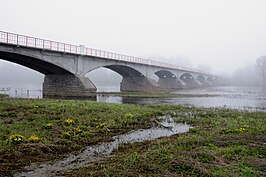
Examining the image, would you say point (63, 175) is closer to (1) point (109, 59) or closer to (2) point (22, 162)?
(2) point (22, 162)

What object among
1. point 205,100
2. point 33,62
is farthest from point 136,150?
point 33,62

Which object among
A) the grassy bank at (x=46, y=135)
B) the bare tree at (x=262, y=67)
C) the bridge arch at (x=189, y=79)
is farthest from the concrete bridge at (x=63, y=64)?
the bare tree at (x=262, y=67)

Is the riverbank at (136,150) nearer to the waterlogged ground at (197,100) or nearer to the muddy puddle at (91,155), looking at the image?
the muddy puddle at (91,155)

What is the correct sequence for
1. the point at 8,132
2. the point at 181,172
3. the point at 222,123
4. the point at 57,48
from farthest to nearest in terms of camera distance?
1. the point at 57,48
2. the point at 222,123
3. the point at 8,132
4. the point at 181,172

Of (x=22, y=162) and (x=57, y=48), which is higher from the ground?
(x=57, y=48)

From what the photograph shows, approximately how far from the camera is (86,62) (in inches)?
1715

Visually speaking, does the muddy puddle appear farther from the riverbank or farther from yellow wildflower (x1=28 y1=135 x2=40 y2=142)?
yellow wildflower (x1=28 y1=135 x2=40 y2=142)

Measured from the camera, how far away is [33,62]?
36.5 metres

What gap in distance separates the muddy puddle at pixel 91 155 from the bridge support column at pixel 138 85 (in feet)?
152

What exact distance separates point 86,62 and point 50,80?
763 centimetres

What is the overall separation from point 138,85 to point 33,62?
31.1 meters

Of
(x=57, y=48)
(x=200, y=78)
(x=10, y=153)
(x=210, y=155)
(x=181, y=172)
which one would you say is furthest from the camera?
(x=200, y=78)

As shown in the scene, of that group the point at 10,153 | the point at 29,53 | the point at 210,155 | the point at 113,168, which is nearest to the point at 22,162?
the point at 10,153

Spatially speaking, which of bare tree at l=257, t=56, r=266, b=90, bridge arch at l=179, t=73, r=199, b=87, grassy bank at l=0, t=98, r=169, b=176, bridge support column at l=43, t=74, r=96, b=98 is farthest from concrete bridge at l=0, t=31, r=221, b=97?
bare tree at l=257, t=56, r=266, b=90
